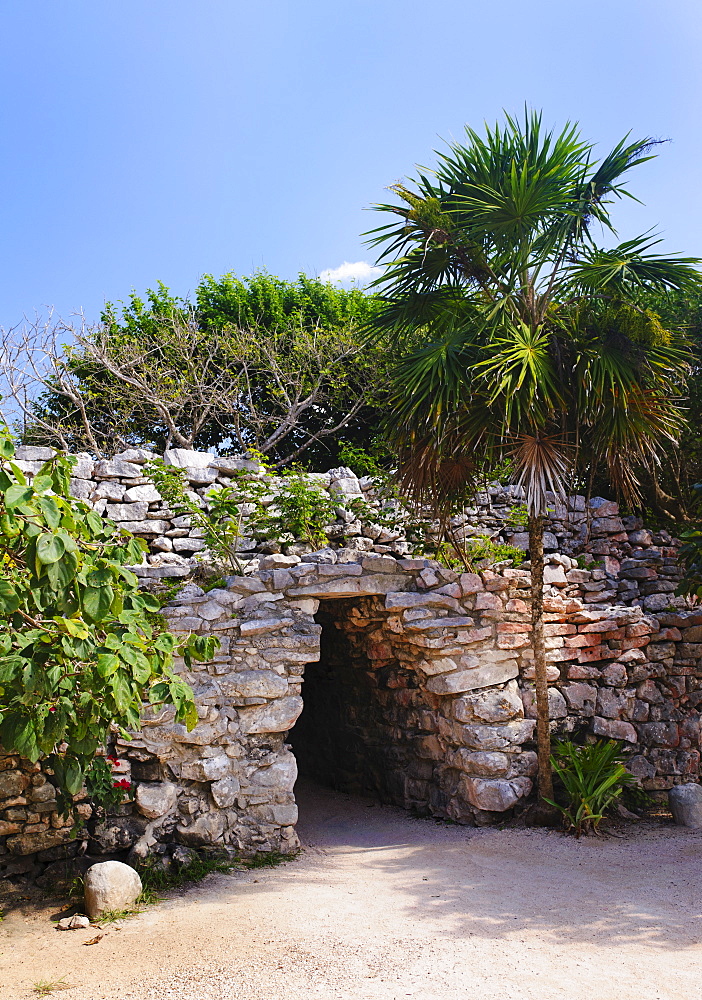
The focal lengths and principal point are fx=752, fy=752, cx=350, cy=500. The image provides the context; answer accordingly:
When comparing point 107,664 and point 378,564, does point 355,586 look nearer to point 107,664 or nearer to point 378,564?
point 378,564

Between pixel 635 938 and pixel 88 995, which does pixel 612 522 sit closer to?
pixel 635 938

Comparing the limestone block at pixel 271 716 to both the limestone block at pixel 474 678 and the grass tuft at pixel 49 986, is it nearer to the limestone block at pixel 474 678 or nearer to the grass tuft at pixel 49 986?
the limestone block at pixel 474 678

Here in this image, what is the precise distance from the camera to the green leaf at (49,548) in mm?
2799

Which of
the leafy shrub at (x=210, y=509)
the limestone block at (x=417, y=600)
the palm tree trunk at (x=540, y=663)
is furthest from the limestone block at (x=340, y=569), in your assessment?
the palm tree trunk at (x=540, y=663)

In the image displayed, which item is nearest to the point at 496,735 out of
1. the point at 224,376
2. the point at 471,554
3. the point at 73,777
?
the point at 471,554

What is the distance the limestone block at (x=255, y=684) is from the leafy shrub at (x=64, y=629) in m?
1.33

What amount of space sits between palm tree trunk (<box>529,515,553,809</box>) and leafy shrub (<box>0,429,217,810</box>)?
2932mm

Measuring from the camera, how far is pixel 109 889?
4.48 metres

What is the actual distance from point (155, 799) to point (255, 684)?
40.6 inches

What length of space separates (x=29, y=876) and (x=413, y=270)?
519 centimetres

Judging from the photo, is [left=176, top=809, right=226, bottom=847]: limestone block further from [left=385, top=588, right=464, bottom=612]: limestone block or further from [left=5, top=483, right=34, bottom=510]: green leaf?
[left=5, top=483, right=34, bottom=510]: green leaf

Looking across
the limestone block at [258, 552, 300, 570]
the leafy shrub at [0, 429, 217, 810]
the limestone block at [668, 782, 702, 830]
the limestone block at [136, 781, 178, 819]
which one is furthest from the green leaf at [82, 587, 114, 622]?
the limestone block at [668, 782, 702, 830]

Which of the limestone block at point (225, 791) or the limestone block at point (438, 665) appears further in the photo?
the limestone block at point (438, 665)

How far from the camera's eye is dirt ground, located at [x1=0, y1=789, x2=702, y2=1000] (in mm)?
3572
